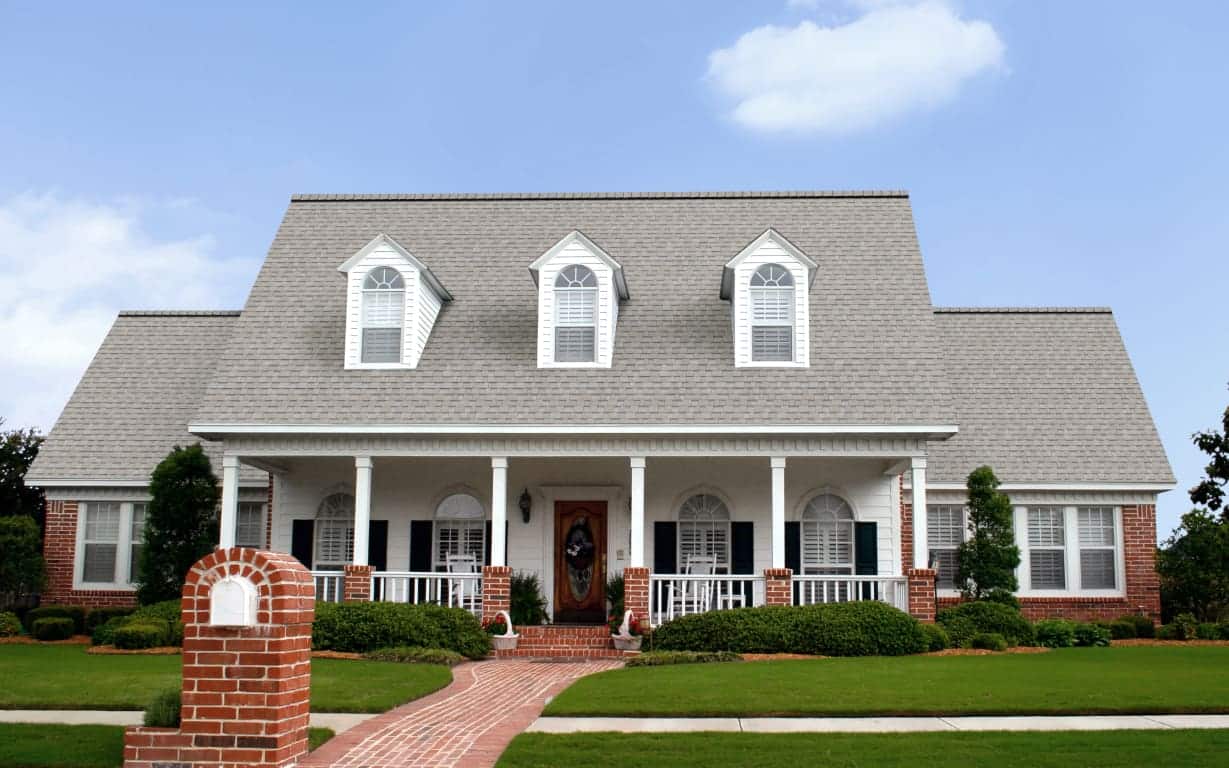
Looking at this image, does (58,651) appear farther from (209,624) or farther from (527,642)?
(209,624)

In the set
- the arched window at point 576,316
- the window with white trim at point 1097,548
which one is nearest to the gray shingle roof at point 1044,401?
the window with white trim at point 1097,548

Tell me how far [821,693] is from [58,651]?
515 inches

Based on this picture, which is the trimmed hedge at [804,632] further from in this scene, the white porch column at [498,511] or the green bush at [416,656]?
the green bush at [416,656]

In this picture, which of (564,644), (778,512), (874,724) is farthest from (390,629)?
(874,724)

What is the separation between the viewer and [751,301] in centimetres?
2211

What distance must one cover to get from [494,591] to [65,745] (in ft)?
34.5

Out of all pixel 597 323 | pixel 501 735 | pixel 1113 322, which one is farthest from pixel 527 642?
pixel 1113 322

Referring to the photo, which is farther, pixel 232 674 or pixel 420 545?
pixel 420 545

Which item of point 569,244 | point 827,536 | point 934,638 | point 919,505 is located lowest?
point 934,638

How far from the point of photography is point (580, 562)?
2280 cm

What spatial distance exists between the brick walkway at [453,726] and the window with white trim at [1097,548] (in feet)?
41.0

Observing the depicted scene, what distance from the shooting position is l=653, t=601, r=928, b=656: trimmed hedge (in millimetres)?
18750

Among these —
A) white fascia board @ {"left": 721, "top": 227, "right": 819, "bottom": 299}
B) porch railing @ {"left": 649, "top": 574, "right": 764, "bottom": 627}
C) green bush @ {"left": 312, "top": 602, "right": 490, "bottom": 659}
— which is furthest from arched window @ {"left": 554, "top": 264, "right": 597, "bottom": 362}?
green bush @ {"left": 312, "top": 602, "right": 490, "bottom": 659}

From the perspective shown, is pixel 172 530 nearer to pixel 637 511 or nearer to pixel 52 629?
pixel 52 629
